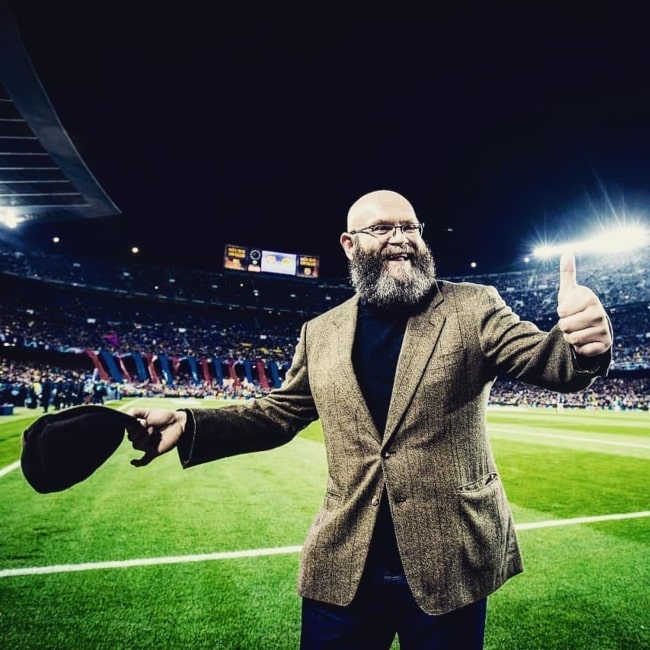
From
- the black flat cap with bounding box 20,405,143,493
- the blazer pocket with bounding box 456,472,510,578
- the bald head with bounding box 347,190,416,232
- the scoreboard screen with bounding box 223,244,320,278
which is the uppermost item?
the scoreboard screen with bounding box 223,244,320,278

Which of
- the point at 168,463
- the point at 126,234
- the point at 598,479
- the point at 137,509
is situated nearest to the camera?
the point at 137,509

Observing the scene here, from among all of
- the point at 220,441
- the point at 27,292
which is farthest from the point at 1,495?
the point at 27,292

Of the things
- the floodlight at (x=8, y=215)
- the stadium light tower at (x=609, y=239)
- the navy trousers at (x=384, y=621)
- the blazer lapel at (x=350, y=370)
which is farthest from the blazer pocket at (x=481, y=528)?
the stadium light tower at (x=609, y=239)

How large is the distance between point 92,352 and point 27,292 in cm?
1410

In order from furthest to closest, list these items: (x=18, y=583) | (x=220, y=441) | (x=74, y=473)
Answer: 1. (x=18, y=583)
2. (x=220, y=441)
3. (x=74, y=473)

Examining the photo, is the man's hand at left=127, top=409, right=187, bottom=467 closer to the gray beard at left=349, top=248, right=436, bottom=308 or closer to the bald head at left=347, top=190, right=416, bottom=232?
the gray beard at left=349, top=248, right=436, bottom=308

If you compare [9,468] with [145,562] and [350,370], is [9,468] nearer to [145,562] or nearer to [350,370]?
[145,562]

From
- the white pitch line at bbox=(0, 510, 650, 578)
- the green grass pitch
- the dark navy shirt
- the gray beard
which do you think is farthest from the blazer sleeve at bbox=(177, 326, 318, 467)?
the white pitch line at bbox=(0, 510, 650, 578)

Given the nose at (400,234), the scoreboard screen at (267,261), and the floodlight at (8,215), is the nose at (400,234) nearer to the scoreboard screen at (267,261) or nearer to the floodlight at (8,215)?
the floodlight at (8,215)

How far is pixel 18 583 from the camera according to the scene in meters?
3.56

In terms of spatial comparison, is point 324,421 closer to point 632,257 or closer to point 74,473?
point 74,473

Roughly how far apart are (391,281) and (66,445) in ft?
4.64

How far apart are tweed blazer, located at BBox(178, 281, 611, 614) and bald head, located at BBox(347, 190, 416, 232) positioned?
16.7 inches

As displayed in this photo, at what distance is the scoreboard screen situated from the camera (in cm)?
6395
